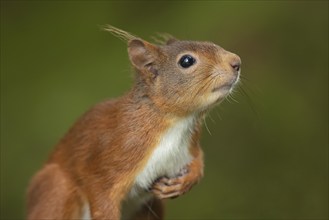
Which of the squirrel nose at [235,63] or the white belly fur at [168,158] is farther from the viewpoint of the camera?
the white belly fur at [168,158]

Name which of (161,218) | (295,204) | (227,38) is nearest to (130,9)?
(227,38)

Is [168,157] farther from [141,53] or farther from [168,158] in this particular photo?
[141,53]

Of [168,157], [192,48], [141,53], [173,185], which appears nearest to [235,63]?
[192,48]

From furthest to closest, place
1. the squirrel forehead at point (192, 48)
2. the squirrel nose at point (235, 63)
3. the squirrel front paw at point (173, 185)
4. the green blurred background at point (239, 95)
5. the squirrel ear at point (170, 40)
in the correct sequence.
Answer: the green blurred background at point (239, 95) → the squirrel ear at point (170, 40) → the squirrel front paw at point (173, 185) → the squirrel forehead at point (192, 48) → the squirrel nose at point (235, 63)

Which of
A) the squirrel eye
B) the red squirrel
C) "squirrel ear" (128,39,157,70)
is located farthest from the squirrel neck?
the squirrel eye

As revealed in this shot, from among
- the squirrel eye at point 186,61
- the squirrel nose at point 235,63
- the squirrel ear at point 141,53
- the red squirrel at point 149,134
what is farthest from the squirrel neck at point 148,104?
the squirrel nose at point 235,63

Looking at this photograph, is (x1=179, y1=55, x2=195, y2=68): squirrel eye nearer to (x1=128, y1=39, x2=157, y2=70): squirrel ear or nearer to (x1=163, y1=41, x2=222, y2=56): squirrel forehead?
(x1=163, y1=41, x2=222, y2=56): squirrel forehead

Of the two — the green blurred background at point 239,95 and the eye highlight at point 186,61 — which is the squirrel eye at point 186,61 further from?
the green blurred background at point 239,95

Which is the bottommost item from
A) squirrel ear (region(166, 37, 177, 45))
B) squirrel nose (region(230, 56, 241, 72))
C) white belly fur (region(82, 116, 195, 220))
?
white belly fur (region(82, 116, 195, 220))
